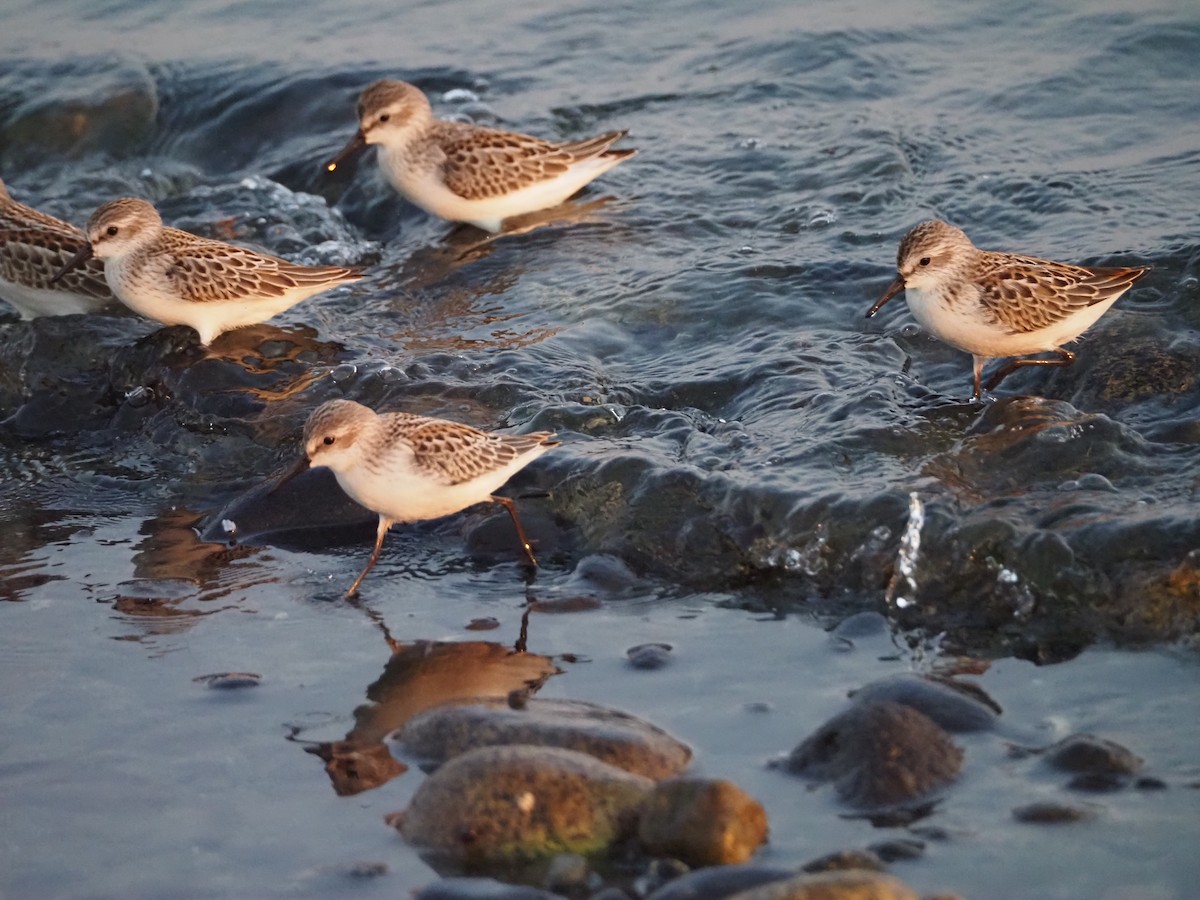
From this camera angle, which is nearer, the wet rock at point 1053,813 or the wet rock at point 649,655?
the wet rock at point 1053,813

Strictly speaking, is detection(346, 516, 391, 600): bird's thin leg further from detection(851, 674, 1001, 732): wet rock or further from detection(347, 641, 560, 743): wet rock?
detection(851, 674, 1001, 732): wet rock

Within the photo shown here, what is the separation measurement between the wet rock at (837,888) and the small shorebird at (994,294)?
439 centimetres

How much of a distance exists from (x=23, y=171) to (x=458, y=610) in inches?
368

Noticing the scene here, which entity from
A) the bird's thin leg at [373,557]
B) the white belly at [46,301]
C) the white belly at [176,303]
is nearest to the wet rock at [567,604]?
the bird's thin leg at [373,557]

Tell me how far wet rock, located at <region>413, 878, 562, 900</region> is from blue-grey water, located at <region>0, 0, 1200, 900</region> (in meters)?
0.19

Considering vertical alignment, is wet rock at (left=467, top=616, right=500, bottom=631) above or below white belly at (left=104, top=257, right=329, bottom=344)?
below

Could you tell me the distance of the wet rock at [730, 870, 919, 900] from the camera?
4676mm

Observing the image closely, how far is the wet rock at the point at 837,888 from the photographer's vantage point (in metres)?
4.68

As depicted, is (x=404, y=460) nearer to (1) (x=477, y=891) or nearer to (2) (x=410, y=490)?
(2) (x=410, y=490)

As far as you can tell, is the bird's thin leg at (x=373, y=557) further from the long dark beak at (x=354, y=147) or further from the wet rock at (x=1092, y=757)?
the long dark beak at (x=354, y=147)

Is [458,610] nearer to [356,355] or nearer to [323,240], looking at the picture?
[356,355]

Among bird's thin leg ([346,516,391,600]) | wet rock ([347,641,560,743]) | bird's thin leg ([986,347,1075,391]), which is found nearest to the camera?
wet rock ([347,641,560,743])

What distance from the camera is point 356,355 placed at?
10133mm

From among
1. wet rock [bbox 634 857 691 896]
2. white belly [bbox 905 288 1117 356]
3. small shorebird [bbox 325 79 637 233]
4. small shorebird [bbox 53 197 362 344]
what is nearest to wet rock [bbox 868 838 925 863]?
wet rock [bbox 634 857 691 896]
